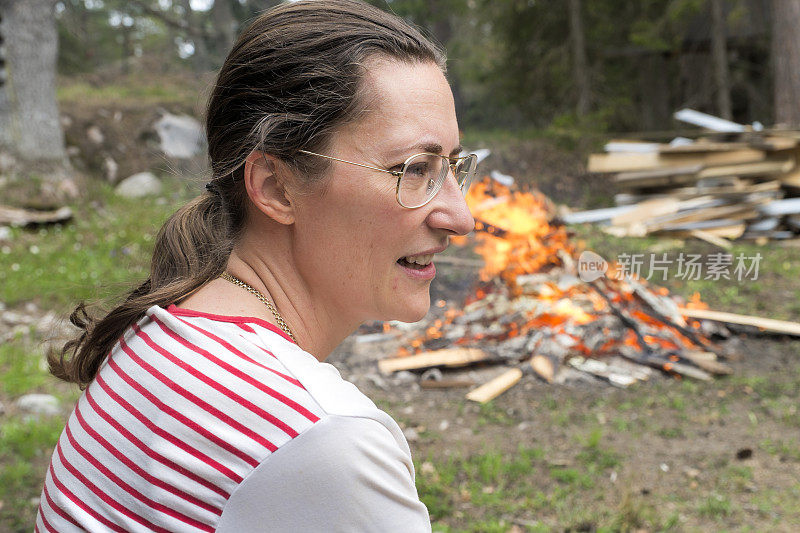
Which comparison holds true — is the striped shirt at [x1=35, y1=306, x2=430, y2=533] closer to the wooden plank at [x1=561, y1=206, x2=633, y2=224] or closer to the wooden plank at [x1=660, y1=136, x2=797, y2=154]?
the wooden plank at [x1=561, y1=206, x2=633, y2=224]

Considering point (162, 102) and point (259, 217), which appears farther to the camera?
point (162, 102)

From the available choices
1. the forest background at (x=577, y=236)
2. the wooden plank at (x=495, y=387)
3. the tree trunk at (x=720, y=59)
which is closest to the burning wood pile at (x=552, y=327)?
the wooden plank at (x=495, y=387)

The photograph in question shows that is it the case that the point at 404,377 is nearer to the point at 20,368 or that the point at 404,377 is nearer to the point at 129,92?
the point at 20,368

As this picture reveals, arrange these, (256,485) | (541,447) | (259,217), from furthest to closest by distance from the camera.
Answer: (541,447) < (259,217) < (256,485)

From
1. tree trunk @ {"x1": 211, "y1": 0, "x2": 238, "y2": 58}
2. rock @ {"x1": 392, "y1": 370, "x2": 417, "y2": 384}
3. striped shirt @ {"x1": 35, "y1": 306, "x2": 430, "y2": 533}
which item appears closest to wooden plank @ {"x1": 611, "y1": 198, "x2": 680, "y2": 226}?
rock @ {"x1": 392, "y1": 370, "x2": 417, "y2": 384}

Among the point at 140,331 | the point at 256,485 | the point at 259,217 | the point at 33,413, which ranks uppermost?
the point at 259,217

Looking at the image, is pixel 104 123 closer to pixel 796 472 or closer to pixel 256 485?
pixel 796 472

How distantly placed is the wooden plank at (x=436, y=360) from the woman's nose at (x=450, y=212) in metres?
4.18

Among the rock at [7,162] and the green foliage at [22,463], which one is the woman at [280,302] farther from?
the rock at [7,162]

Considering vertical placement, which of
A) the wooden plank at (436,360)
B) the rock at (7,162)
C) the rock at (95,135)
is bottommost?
the wooden plank at (436,360)

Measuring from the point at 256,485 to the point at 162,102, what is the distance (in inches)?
527

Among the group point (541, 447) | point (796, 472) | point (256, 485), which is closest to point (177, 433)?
point (256, 485)

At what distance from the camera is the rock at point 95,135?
11.7 meters

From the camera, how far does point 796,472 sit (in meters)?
4.08
